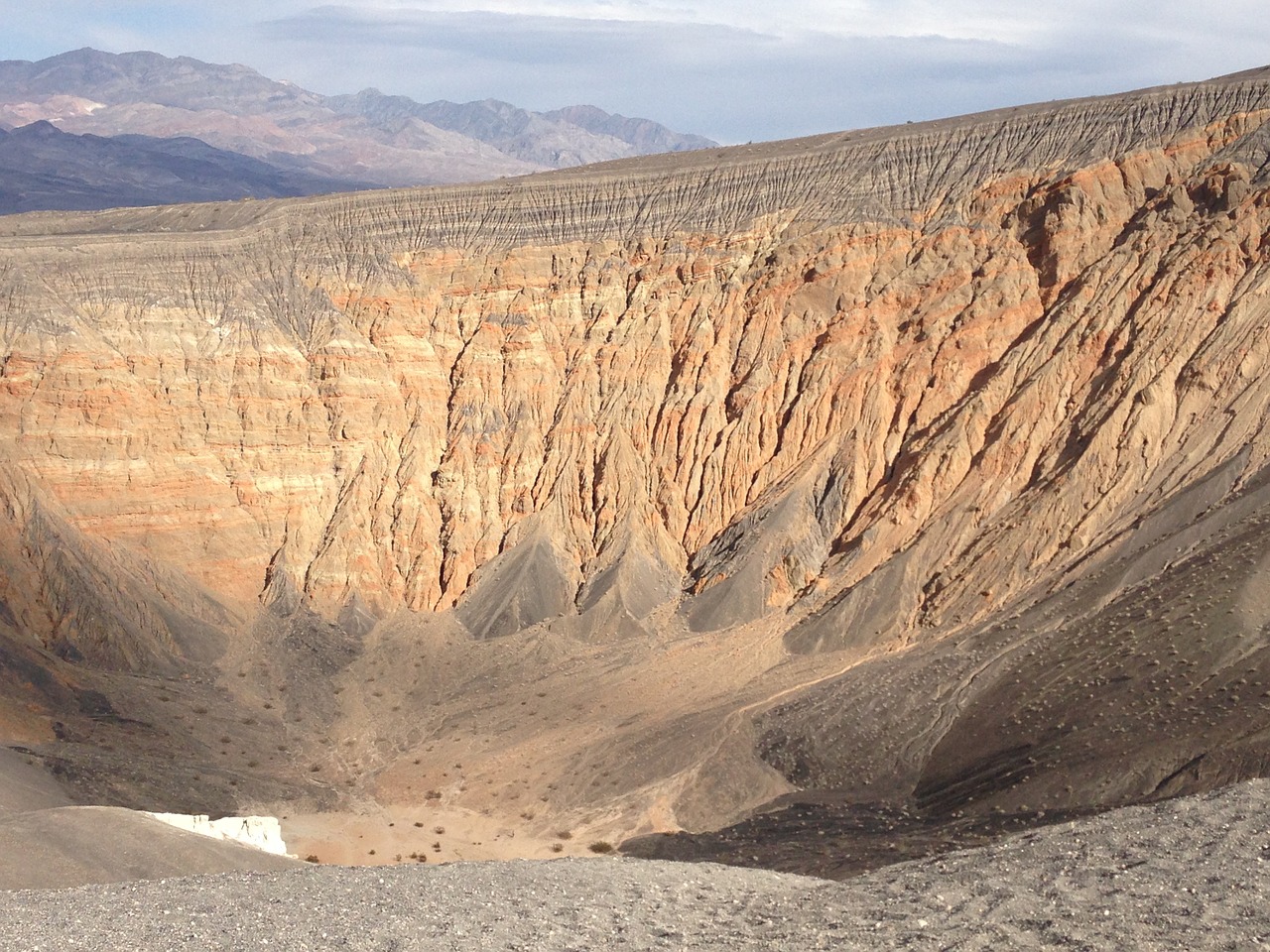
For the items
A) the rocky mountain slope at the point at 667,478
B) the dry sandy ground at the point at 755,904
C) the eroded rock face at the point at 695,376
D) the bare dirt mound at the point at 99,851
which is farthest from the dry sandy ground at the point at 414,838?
the dry sandy ground at the point at 755,904

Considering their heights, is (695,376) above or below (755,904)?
above

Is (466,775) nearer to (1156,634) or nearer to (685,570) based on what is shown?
(685,570)

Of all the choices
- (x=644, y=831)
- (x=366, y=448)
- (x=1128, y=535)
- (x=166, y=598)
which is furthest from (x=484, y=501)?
(x=1128, y=535)

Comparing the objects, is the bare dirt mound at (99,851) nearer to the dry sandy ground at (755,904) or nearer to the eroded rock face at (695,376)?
the dry sandy ground at (755,904)

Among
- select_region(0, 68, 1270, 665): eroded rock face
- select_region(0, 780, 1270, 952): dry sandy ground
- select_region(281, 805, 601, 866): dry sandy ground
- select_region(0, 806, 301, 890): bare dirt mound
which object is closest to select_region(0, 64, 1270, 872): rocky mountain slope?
select_region(0, 68, 1270, 665): eroded rock face

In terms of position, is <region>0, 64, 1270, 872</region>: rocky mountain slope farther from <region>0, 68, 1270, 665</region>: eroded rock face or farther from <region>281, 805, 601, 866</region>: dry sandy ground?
<region>281, 805, 601, 866</region>: dry sandy ground

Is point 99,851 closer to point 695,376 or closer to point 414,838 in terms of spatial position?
point 414,838

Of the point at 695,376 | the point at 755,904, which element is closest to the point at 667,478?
the point at 695,376
